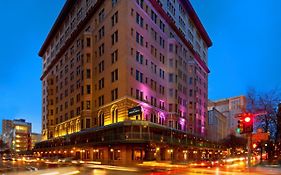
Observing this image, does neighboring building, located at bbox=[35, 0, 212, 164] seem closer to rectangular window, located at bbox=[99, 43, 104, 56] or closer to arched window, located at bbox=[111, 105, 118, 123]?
arched window, located at bbox=[111, 105, 118, 123]

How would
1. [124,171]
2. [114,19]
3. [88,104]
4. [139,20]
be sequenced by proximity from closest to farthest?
[124,171]
[114,19]
[139,20]
[88,104]

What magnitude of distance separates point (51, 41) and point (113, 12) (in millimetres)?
64492

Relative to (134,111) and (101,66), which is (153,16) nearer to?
(101,66)

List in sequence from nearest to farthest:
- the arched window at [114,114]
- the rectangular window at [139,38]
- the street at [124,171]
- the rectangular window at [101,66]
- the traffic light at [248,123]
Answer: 1. the street at [124,171]
2. the traffic light at [248,123]
3. the arched window at [114,114]
4. the rectangular window at [139,38]
5. the rectangular window at [101,66]

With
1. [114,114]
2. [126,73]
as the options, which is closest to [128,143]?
[114,114]

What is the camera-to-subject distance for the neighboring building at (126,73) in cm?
6469

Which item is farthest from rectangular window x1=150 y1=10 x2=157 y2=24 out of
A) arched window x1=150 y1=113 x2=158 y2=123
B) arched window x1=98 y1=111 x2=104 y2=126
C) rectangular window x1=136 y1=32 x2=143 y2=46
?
arched window x1=98 y1=111 x2=104 y2=126

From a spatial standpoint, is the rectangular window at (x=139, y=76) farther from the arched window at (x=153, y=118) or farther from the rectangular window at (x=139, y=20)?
the rectangular window at (x=139, y=20)

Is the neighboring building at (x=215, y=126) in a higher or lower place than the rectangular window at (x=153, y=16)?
lower

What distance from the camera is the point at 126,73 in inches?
2491

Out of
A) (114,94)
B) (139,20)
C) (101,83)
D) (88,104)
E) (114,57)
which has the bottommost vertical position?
(88,104)

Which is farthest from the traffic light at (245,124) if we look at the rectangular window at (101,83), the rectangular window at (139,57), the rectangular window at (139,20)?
the rectangular window at (101,83)

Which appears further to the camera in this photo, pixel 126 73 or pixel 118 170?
pixel 126 73

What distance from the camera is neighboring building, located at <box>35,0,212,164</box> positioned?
64688mm
